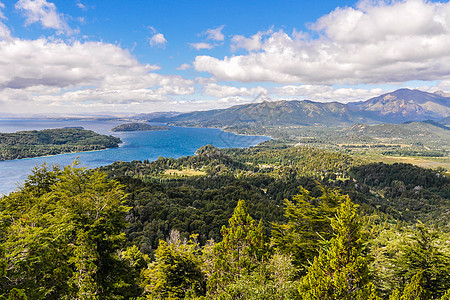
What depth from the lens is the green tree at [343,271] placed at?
36.6ft

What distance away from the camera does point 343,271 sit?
1148 centimetres

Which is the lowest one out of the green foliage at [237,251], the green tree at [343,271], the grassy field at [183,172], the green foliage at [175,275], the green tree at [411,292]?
the grassy field at [183,172]

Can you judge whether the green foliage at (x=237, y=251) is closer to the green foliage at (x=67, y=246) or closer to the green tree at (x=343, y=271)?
the green tree at (x=343, y=271)

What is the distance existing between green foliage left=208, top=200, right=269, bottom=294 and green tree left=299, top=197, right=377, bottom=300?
19.4 ft

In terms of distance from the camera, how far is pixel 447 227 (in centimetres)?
Result: 8394

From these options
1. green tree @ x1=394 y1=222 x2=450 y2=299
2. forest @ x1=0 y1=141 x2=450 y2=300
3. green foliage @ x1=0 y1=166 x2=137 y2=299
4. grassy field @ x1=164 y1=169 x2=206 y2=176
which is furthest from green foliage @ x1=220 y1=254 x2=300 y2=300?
grassy field @ x1=164 y1=169 x2=206 y2=176

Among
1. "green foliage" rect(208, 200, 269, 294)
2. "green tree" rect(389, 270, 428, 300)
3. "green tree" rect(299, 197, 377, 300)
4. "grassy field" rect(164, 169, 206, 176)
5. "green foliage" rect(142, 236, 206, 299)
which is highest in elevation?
"green tree" rect(299, 197, 377, 300)

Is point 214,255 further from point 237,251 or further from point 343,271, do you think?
point 343,271

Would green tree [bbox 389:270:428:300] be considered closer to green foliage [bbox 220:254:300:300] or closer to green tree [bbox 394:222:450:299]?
green tree [bbox 394:222:450:299]

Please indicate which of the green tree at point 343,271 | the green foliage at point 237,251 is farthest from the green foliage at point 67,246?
the green tree at point 343,271

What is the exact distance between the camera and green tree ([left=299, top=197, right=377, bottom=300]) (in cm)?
1115

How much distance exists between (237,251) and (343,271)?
919 centimetres

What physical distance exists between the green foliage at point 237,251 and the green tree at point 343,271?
591 centimetres

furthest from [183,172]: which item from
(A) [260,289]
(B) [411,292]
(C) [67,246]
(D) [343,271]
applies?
(B) [411,292]
